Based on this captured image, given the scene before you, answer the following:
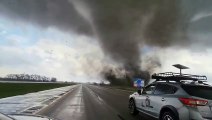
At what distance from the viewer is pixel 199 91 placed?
977cm

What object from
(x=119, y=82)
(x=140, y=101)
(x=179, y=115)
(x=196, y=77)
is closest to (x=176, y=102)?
(x=179, y=115)

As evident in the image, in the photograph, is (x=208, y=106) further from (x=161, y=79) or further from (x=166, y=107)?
(x=161, y=79)

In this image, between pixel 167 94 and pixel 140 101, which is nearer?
pixel 167 94

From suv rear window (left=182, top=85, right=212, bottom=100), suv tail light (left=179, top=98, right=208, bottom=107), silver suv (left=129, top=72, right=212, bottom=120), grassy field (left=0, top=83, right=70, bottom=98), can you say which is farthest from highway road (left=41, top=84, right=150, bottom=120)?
grassy field (left=0, top=83, right=70, bottom=98)

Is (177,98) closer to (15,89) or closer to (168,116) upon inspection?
(168,116)

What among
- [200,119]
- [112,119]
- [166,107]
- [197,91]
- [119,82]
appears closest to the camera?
[200,119]

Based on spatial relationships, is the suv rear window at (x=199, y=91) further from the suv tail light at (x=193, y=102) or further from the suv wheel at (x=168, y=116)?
the suv wheel at (x=168, y=116)

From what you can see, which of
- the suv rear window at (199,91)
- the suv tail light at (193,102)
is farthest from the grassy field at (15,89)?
the suv tail light at (193,102)

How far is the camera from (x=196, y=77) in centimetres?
1144

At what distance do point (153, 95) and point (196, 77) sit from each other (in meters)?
1.68

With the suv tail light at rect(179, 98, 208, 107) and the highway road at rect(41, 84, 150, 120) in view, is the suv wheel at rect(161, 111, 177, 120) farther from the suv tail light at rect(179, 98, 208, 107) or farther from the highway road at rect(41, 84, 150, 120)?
the highway road at rect(41, 84, 150, 120)

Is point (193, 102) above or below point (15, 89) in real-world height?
below

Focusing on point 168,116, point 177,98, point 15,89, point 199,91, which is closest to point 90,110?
point 168,116

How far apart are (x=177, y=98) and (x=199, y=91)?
0.70m
